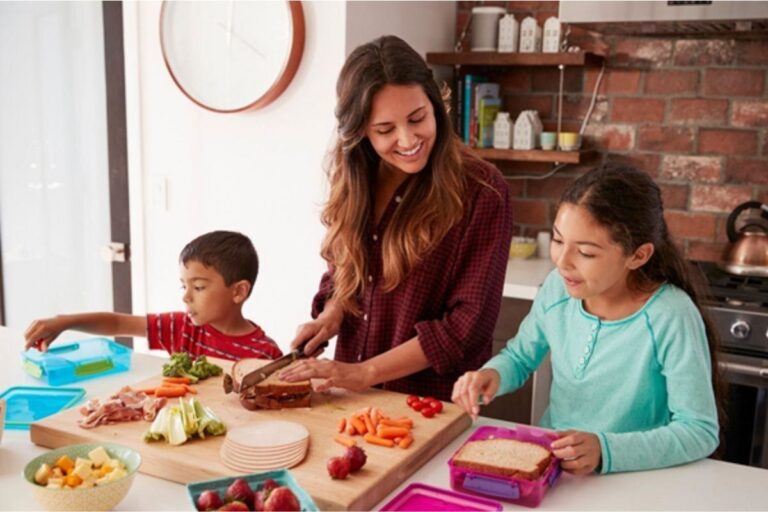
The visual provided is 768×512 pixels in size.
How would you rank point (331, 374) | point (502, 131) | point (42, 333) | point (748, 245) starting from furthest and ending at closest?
point (502, 131)
point (748, 245)
point (42, 333)
point (331, 374)

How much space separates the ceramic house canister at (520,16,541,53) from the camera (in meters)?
2.99

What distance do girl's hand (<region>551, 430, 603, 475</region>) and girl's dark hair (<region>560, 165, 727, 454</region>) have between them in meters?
0.35

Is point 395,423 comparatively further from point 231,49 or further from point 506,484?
point 231,49

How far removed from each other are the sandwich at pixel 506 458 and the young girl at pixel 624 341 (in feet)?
0.22

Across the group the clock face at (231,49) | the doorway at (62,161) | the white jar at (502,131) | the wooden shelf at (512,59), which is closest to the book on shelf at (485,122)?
the white jar at (502,131)

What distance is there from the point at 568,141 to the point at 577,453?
6.03ft

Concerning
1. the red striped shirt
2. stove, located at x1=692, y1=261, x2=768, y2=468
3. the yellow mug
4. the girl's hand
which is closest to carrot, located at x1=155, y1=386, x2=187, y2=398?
the red striped shirt

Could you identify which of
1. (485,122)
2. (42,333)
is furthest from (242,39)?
(42,333)

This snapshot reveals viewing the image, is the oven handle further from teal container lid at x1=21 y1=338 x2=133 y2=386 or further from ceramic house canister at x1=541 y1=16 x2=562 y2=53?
teal container lid at x1=21 y1=338 x2=133 y2=386

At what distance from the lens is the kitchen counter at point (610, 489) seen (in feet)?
3.97

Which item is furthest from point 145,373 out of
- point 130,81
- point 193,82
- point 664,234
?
point 130,81

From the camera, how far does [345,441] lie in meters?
1.35

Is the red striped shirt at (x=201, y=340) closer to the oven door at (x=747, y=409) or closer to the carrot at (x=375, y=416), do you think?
the carrot at (x=375, y=416)

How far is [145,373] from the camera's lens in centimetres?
183
